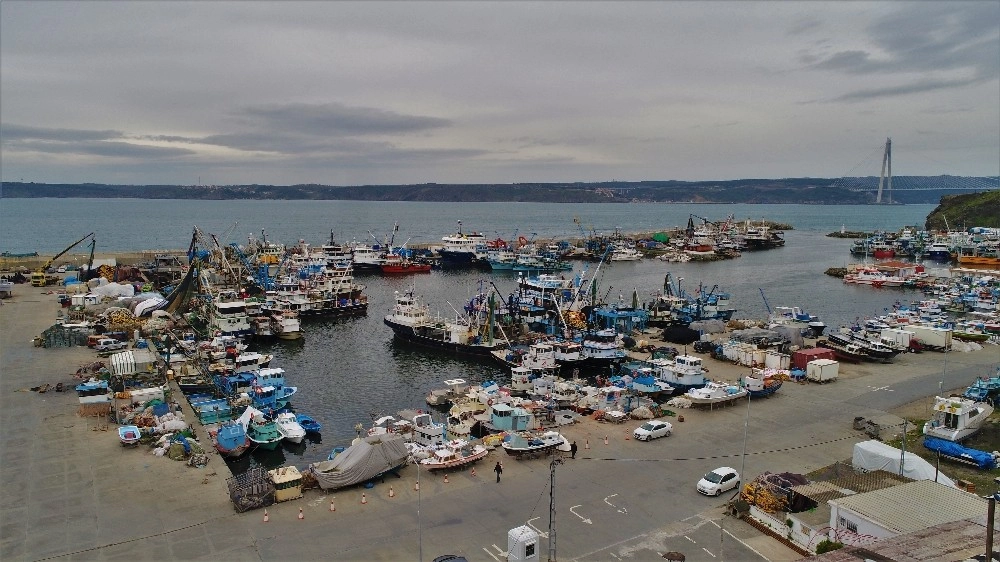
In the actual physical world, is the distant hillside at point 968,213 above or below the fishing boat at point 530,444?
above

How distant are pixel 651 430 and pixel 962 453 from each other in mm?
8716

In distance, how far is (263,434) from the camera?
22.9 m

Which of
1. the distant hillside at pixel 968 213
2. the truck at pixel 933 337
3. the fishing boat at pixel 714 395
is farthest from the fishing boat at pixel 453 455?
the distant hillside at pixel 968 213

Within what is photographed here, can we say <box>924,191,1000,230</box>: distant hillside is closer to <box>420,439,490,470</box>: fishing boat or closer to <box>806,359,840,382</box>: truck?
<box>806,359,840,382</box>: truck

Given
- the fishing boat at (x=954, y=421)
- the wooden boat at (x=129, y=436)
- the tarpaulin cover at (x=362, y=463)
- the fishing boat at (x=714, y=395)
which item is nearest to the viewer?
the tarpaulin cover at (x=362, y=463)

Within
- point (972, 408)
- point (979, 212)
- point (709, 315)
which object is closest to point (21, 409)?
point (972, 408)

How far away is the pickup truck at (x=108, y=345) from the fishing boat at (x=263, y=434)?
1428 cm

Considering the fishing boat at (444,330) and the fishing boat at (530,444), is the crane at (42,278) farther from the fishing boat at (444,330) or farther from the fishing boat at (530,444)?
the fishing boat at (530,444)

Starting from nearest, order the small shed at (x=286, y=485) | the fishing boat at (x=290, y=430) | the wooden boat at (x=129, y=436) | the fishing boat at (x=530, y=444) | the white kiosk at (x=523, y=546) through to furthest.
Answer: the white kiosk at (x=523, y=546), the small shed at (x=286, y=485), the fishing boat at (x=530, y=444), the wooden boat at (x=129, y=436), the fishing boat at (x=290, y=430)

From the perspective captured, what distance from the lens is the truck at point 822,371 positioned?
2900 cm

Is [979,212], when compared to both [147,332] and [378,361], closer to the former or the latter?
[378,361]

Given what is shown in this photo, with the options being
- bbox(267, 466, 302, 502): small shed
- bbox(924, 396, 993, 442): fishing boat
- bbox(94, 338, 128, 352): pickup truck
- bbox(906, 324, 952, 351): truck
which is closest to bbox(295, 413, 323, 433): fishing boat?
bbox(267, 466, 302, 502): small shed

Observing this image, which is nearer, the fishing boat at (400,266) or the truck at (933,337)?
the truck at (933,337)

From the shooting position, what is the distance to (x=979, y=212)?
403 ft
